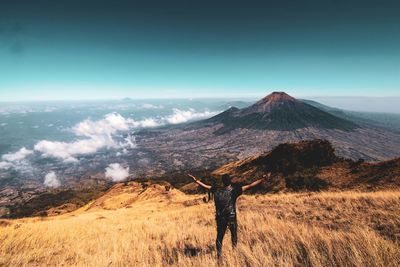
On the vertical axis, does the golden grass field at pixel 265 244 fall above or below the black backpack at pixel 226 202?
below

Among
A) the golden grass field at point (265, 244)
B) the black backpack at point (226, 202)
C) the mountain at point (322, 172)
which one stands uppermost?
the black backpack at point (226, 202)

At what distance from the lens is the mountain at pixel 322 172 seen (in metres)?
22.9

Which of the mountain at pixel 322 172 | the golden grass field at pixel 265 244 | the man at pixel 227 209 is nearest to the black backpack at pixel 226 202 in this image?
the man at pixel 227 209

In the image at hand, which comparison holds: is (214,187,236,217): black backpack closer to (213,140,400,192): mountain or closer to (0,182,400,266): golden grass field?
(0,182,400,266): golden grass field

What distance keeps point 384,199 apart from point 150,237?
10.2m

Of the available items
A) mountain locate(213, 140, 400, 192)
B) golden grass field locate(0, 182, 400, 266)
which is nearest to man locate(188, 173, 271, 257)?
golden grass field locate(0, 182, 400, 266)

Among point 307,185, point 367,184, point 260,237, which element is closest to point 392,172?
point 367,184

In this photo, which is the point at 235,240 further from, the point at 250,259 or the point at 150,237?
the point at 150,237

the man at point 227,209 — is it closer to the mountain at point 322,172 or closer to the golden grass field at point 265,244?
the golden grass field at point 265,244

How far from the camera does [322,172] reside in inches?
1205

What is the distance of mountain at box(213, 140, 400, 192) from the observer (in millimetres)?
22922

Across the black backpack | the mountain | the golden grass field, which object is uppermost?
the black backpack

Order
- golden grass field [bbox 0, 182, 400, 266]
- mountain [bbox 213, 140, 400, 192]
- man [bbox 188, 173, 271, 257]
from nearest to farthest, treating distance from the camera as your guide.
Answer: golden grass field [bbox 0, 182, 400, 266] → man [bbox 188, 173, 271, 257] → mountain [bbox 213, 140, 400, 192]

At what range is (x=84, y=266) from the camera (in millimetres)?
6309
